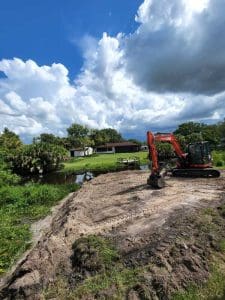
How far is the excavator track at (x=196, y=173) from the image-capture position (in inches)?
674

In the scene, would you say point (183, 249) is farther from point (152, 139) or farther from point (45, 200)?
point (45, 200)

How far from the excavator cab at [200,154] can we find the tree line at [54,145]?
5.13m

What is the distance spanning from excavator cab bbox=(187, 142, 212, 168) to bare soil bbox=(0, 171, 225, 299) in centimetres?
450

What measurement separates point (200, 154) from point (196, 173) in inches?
49.0

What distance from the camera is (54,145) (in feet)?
139

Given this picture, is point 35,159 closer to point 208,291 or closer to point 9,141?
point 9,141

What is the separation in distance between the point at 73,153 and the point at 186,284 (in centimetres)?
7131

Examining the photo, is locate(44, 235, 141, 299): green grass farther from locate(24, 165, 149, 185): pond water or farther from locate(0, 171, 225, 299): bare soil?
locate(24, 165, 149, 185): pond water

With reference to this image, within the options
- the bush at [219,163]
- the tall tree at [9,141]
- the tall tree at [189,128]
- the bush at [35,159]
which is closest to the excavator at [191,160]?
the bush at [219,163]

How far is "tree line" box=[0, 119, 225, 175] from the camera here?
3706cm

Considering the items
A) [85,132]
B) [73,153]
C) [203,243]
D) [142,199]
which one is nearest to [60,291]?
[203,243]

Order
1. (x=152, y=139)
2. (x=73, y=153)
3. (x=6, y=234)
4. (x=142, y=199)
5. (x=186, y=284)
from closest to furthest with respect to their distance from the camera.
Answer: (x=186, y=284) < (x=6, y=234) < (x=142, y=199) < (x=152, y=139) < (x=73, y=153)

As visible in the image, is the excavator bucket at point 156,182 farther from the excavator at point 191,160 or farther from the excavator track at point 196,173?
the excavator track at point 196,173

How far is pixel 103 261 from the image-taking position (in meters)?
6.74
